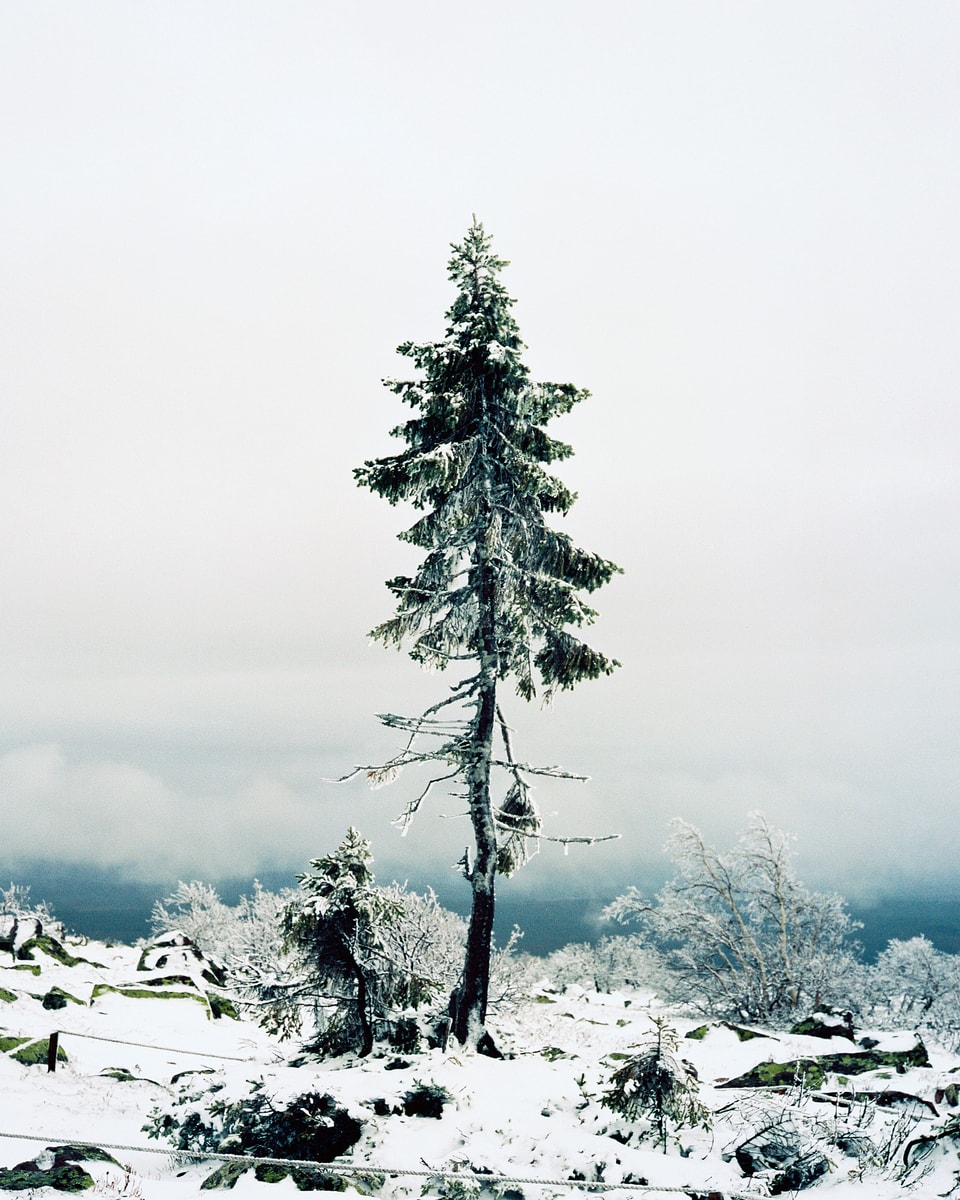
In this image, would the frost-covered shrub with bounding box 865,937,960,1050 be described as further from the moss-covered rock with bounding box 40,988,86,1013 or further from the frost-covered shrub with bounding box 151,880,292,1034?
the moss-covered rock with bounding box 40,988,86,1013

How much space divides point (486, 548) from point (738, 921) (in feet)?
66.1

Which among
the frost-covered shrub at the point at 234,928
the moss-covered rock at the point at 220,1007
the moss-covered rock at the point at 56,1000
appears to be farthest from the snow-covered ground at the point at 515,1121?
the moss-covered rock at the point at 220,1007

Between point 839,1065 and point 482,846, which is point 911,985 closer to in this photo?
point 839,1065

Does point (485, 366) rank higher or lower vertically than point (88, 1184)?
higher

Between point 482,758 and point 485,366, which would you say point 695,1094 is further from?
point 485,366

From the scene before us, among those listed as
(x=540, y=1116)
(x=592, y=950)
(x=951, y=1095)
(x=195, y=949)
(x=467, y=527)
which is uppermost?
(x=467, y=527)

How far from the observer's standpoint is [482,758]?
491 inches

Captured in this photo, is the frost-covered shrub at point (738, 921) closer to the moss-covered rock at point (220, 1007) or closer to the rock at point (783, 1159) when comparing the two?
the moss-covered rock at point (220, 1007)

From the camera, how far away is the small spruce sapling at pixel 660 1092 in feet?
23.2

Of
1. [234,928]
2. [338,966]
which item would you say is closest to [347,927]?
[338,966]

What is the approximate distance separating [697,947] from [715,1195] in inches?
865

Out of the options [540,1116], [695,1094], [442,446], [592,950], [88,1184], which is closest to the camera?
[88,1184]

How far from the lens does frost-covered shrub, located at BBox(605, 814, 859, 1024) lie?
24.8m

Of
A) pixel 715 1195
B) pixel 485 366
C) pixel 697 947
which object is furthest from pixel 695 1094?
pixel 697 947
